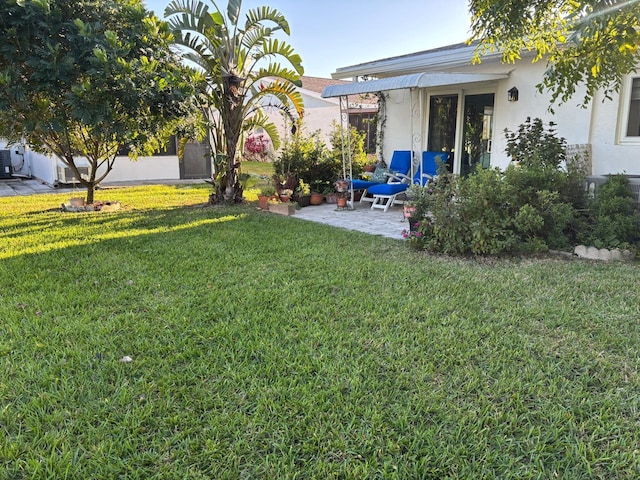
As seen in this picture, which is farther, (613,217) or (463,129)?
(463,129)

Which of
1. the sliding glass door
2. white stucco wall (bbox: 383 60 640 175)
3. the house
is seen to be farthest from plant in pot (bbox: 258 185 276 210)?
the house

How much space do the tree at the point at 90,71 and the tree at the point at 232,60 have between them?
2.15 ft

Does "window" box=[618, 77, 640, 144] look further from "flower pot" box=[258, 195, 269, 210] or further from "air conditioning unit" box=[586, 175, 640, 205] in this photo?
"flower pot" box=[258, 195, 269, 210]

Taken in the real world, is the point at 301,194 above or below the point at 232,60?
below

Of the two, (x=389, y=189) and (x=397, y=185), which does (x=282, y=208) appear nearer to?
(x=389, y=189)

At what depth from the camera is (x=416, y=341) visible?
129 inches

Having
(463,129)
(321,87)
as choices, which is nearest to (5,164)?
(463,129)

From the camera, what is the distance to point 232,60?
909cm

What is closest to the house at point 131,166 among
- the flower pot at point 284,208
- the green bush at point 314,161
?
the green bush at point 314,161

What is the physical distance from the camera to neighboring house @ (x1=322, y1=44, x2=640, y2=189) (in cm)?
732

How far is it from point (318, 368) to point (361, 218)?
5775 mm

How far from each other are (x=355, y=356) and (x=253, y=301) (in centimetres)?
133

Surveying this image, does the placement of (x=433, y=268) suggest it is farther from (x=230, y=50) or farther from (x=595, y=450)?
(x=230, y=50)

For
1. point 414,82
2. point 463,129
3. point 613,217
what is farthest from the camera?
point 463,129
